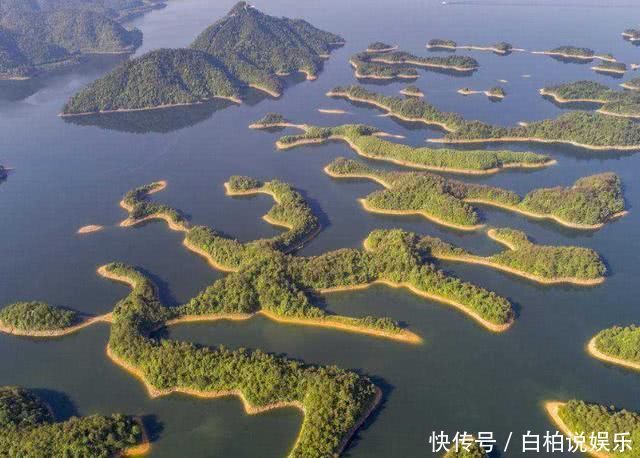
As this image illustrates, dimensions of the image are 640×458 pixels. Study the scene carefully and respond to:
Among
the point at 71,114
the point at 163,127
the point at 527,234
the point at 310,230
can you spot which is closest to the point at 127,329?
the point at 310,230

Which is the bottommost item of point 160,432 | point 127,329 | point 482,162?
point 160,432

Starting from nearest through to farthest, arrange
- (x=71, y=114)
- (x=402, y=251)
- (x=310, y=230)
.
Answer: (x=402, y=251)
(x=310, y=230)
(x=71, y=114)

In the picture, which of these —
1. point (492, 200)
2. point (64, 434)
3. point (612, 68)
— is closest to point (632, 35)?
point (612, 68)

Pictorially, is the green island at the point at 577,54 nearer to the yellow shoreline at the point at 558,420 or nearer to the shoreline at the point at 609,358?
the shoreline at the point at 609,358

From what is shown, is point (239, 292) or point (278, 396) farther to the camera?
point (239, 292)

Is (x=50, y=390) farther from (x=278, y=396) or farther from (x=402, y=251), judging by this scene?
(x=402, y=251)

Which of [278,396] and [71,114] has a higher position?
[71,114]

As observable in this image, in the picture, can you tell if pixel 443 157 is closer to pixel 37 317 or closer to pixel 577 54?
pixel 37 317

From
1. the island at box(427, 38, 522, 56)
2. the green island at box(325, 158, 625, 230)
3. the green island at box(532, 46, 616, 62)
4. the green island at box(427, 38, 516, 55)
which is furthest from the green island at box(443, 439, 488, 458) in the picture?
the green island at box(532, 46, 616, 62)
